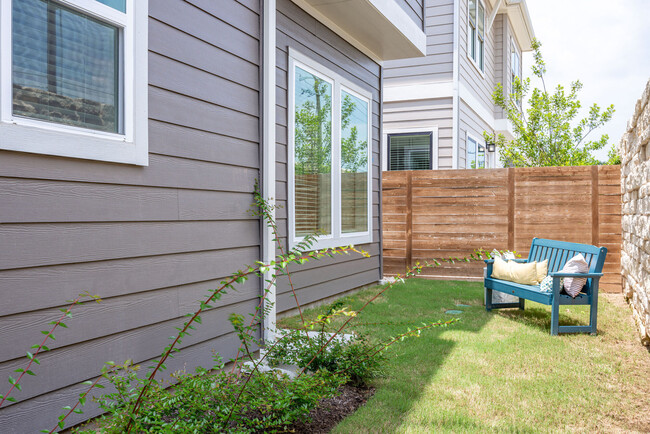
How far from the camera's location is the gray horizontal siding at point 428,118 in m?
9.55

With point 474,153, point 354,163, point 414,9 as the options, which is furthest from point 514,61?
point 354,163

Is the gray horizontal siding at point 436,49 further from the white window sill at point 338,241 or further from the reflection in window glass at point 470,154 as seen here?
the white window sill at point 338,241

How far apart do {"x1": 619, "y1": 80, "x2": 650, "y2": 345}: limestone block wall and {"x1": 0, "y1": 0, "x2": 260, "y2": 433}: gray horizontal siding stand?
10.7 feet

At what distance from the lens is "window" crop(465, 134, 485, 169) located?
10644 millimetres

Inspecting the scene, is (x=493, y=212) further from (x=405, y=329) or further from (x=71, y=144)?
(x=71, y=144)

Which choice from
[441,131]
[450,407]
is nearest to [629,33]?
[441,131]

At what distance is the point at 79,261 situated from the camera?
7.93 ft

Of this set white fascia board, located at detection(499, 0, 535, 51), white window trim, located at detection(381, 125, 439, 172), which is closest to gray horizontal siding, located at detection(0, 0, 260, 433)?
white window trim, located at detection(381, 125, 439, 172)

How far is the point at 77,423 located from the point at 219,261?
132cm

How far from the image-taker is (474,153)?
37.0 ft

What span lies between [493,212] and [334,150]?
322cm

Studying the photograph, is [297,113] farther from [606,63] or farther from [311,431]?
[606,63]

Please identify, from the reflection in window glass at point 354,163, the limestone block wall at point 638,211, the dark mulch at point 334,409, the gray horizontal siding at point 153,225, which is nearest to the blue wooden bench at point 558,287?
the limestone block wall at point 638,211

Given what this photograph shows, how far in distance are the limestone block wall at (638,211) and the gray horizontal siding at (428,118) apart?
3.47 metres
